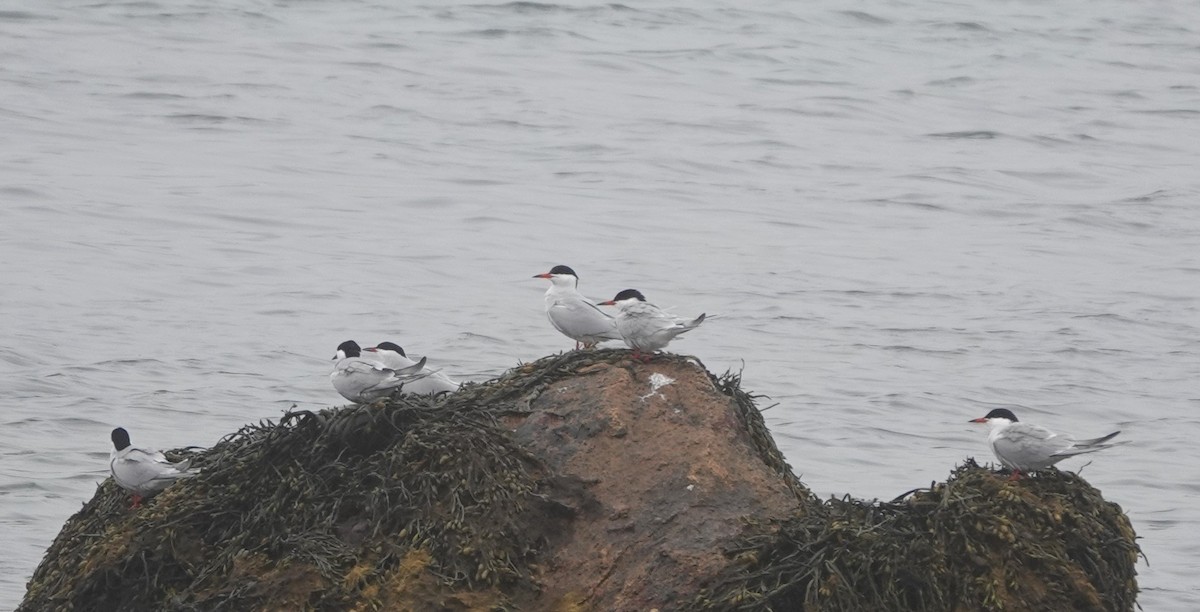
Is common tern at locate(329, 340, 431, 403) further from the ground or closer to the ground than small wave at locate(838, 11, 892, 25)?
further from the ground

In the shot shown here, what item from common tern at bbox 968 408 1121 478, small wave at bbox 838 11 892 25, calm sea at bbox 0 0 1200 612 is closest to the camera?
common tern at bbox 968 408 1121 478

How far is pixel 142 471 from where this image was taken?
6.98 metres

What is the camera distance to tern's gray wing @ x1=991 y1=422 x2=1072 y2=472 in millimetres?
6758

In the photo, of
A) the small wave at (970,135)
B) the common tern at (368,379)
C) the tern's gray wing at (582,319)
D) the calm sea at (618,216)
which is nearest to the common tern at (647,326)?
the common tern at (368,379)

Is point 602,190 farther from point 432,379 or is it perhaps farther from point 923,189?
point 432,379

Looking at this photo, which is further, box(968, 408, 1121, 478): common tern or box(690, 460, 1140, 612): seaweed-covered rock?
box(968, 408, 1121, 478): common tern

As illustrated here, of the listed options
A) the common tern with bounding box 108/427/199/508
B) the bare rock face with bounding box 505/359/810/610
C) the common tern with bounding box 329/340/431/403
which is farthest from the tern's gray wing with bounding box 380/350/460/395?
the common tern with bounding box 108/427/199/508

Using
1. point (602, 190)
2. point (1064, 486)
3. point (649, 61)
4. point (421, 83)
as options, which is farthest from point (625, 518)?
point (649, 61)

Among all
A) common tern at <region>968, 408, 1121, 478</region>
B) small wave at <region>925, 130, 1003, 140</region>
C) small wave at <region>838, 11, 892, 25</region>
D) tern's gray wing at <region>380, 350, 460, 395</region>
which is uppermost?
common tern at <region>968, 408, 1121, 478</region>

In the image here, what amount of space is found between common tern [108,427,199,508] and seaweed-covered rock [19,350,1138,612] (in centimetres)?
15

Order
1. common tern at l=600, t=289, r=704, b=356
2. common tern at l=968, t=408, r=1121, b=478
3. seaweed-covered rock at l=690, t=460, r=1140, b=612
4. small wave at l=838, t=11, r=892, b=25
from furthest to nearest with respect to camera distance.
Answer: small wave at l=838, t=11, r=892, b=25 → common tern at l=600, t=289, r=704, b=356 → common tern at l=968, t=408, r=1121, b=478 → seaweed-covered rock at l=690, t=460, r=1140, b=612

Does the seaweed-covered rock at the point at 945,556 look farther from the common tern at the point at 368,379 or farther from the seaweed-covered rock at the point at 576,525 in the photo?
the common tern at the point at 368,379

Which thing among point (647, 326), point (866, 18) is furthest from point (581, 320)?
point (866, 18)

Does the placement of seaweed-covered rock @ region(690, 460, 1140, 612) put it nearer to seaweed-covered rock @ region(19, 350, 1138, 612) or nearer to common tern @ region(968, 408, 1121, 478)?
seaweed-covered rock @ region(19, 350, 1138, 612)
